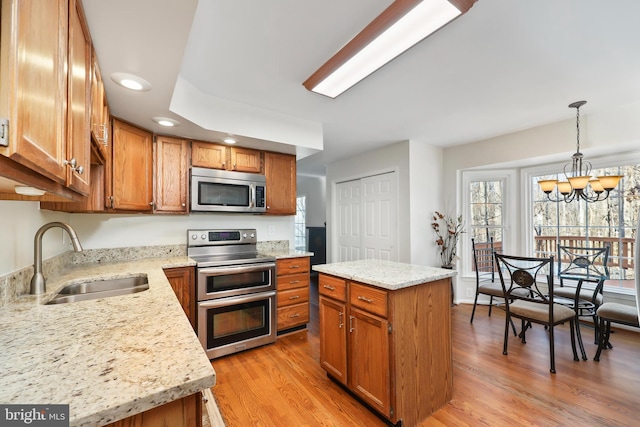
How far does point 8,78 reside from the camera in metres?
0.50

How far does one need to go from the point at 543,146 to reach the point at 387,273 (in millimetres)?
2983

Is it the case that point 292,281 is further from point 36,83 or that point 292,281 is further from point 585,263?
point 585,263

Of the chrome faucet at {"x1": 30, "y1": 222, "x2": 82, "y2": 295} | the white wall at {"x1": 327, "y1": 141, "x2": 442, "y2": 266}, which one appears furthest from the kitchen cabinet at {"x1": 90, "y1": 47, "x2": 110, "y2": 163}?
the white wall at {"x1": 327, "y1": 141, "x2": 442, "y2": 266}

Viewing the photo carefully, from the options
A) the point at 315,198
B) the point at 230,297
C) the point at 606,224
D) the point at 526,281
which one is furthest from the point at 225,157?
the point at 606,224

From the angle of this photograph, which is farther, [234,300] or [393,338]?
[234,300]

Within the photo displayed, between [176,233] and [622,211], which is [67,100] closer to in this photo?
[176,233]

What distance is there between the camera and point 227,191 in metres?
2.98

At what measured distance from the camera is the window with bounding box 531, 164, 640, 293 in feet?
10.5

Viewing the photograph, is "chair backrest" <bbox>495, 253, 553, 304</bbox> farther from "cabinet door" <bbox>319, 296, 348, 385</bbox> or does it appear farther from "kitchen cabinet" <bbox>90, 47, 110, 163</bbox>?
"kitchen cabinet" <bbox>90, 47, 110, 163</bbox>

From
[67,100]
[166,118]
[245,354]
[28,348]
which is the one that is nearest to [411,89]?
[166,118]

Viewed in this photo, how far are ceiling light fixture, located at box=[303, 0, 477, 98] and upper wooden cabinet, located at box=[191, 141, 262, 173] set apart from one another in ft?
4.07

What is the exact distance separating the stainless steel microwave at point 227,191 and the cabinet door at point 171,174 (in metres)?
0.10

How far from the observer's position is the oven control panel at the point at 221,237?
3.02 meters

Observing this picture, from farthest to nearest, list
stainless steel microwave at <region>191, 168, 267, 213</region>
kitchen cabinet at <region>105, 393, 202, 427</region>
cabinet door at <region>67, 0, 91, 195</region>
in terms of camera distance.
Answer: stainless steel microwave at <region>191, 168, 267, 213</region>, cabinet door at <region>67, 0, 91, 195</region>, kitchen cabinet at <region>105, 393, 202, 427</region>
